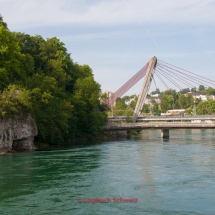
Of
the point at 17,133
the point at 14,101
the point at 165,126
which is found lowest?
the point at 165,126

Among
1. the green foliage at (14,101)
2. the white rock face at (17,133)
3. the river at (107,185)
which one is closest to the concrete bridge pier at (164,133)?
the white rock face at (17,133)

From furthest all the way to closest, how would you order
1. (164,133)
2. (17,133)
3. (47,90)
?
(164,133), (47,90), (17,133)

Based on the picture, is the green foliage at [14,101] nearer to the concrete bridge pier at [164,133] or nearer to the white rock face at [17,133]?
the white rock face at [17,133]

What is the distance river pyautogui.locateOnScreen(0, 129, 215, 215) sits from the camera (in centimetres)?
2086

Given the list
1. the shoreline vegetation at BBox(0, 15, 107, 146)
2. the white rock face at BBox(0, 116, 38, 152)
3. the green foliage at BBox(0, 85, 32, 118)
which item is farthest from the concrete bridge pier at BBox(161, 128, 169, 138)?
the green foliage at BBox(0, 85, 32, 118)

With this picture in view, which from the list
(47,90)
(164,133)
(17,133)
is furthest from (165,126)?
→ (17,133)

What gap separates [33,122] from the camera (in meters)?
49.8

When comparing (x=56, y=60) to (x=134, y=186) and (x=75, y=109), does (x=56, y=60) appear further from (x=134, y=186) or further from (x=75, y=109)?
(x=134, y=186)

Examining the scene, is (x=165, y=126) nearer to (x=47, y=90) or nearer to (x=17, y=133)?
(x=47, y=90)

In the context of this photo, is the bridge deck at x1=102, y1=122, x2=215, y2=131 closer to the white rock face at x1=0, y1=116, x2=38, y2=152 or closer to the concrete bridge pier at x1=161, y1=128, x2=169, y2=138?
the concrete bridge pier at x1=161, y1=128, x2=169, y2=138

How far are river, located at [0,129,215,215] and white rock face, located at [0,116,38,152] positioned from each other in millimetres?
6274

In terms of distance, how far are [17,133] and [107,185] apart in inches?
935

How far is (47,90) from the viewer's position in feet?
182

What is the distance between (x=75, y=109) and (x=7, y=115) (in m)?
19.1
